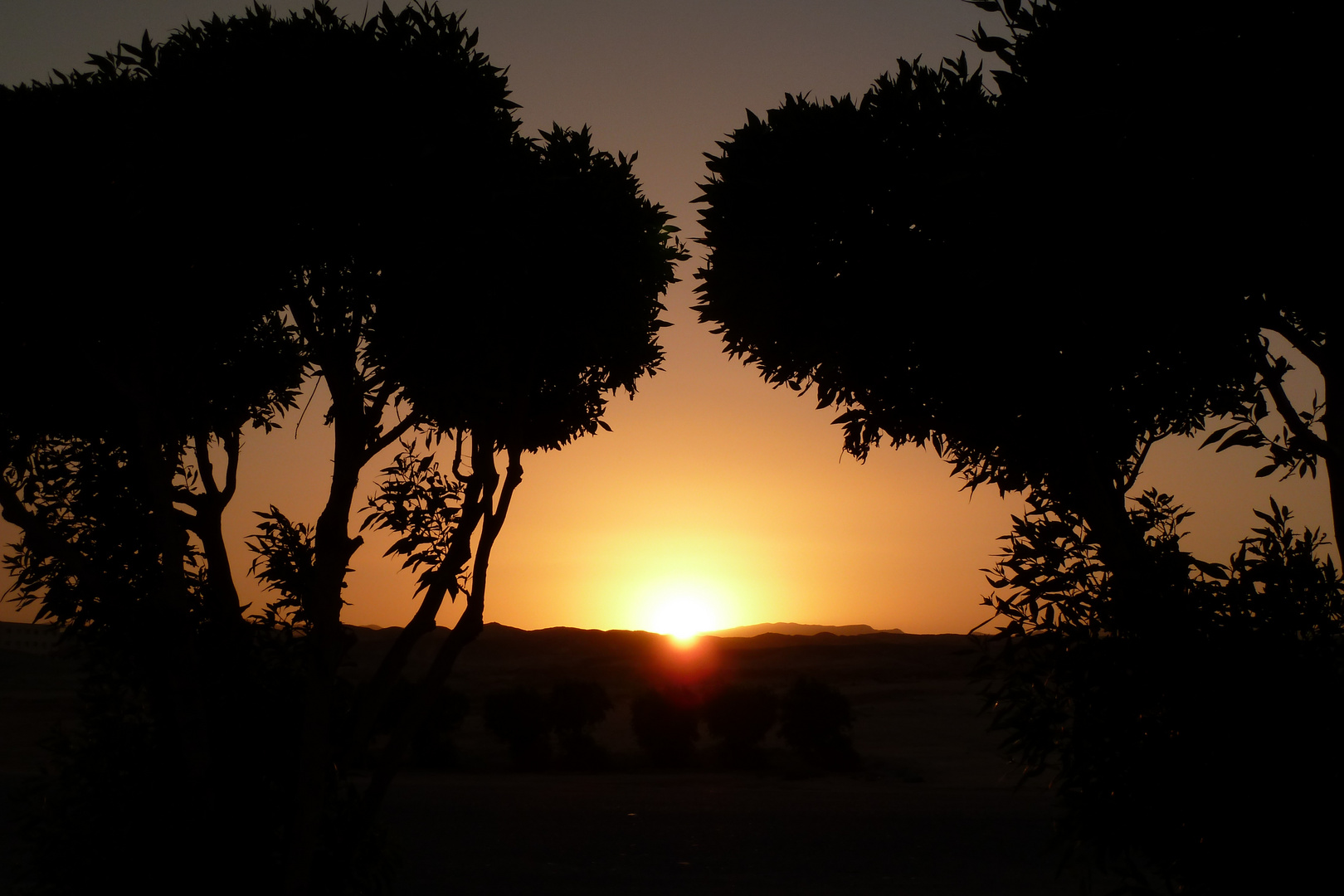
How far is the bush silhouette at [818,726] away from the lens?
43719 mm

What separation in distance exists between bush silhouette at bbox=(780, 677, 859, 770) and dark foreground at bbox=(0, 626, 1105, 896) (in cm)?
125

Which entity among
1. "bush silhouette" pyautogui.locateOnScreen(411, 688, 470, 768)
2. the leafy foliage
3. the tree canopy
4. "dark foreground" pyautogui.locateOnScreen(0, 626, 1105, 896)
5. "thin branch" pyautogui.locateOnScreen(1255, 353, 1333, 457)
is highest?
the tree canopy

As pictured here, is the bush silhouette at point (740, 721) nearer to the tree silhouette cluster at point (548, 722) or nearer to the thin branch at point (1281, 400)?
the tree silhouette cluster at point (548, 722)

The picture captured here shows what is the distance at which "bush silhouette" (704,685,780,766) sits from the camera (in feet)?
147

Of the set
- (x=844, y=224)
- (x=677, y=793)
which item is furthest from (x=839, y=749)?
(x=844, y=224)

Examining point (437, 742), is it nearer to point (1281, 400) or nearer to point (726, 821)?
point (726, 821)

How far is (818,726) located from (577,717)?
11144mm

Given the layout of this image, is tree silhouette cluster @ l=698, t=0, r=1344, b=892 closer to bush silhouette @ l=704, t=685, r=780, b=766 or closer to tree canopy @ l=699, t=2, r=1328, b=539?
tree canopy @ l=699, t=2, r=1328, b=539

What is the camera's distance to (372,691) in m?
10.6

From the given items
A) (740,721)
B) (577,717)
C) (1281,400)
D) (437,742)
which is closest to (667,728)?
(740,721)

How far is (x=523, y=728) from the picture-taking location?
44.9 meters

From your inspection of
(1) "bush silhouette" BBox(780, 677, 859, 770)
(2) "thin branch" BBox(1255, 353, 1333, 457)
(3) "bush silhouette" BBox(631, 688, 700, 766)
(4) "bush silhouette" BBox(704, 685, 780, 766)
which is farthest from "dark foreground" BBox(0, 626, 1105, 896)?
(2) "thin branch" BBox(1255, 353, 1333, 457)

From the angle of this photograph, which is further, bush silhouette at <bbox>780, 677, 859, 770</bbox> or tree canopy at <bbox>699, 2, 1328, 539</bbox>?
bush silhouette at <bbox>780, 677, 859, 770</bbox>

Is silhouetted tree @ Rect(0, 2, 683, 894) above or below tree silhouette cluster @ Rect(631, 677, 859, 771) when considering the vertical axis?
above
